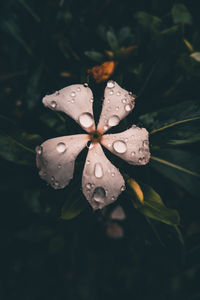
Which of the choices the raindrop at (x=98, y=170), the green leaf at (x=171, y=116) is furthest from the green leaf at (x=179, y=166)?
the raindrop at (x=98, y=170)

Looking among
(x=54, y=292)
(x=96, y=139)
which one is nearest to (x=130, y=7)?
(x=96, y=139)

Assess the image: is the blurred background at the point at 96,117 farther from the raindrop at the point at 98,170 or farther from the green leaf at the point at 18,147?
the raindrop at the point at 98,170

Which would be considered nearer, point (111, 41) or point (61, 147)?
point (61, 147)

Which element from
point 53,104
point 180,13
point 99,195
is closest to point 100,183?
point 99,195

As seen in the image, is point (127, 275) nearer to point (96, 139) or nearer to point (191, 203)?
point (191, 203)

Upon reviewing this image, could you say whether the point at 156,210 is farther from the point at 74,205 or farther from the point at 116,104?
the point at 116,104

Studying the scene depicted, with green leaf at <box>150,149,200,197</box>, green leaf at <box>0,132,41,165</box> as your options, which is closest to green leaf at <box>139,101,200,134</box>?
green leaf at <box>150,149,200,197</box>
